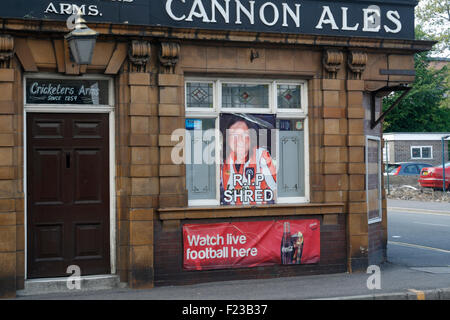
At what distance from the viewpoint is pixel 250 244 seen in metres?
9.95

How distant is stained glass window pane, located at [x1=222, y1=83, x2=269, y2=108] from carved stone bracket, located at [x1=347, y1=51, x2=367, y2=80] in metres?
1.47

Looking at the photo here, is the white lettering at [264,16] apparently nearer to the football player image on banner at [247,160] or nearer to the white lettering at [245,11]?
the white lettering at [245,11]

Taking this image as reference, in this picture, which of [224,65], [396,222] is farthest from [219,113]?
[396,222]

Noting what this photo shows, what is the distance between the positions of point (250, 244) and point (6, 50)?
469 centimetres

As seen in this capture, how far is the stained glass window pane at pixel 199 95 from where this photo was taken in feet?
32.4

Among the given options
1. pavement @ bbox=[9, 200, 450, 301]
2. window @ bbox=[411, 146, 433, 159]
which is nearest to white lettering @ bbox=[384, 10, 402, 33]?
pavement @ bbox=[9, 200, 450, 301]

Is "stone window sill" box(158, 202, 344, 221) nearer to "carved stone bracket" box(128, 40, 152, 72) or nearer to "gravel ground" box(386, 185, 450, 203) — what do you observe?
"carved stone bracket" box(128, 40, 152, 72)

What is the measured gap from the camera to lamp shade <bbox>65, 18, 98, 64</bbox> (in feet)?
26.9

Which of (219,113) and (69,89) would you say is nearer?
(69,89)

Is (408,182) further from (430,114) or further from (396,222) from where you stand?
(430,114)

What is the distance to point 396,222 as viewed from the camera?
19.5 metres
